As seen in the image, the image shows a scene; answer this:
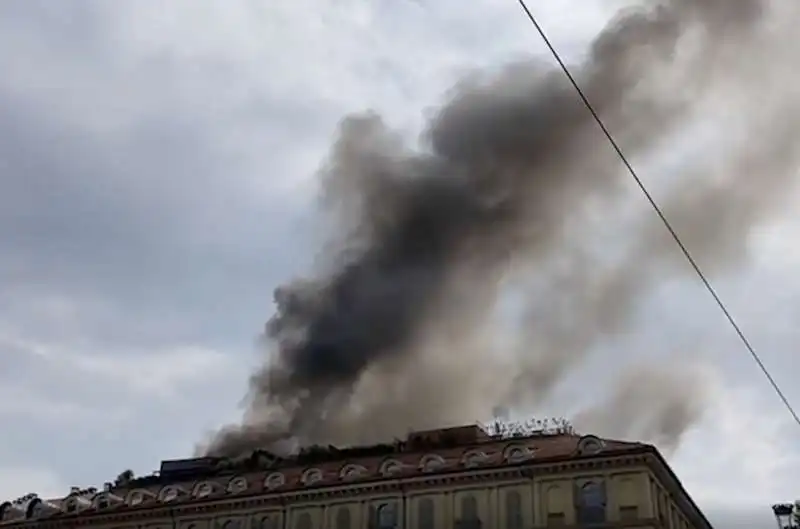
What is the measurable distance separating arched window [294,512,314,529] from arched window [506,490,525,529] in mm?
9904

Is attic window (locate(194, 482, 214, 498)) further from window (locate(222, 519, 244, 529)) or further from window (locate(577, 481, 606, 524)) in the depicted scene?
window (locate(577, 481, 606, 524))

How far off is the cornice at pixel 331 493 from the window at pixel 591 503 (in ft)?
2.36

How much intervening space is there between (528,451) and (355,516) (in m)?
8.87

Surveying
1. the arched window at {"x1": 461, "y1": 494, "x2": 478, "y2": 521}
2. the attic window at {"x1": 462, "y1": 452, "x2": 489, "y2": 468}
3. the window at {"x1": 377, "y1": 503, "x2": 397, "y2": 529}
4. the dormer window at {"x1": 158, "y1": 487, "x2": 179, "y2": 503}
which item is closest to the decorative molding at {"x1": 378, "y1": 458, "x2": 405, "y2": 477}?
the window at {"x1": 377, "y1": 503, "x2": 397, "y2": 529}

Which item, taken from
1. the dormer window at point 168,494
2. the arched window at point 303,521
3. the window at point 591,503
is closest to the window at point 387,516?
the arched window at point 303,521

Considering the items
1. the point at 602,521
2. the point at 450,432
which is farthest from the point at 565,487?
the point at 450,432

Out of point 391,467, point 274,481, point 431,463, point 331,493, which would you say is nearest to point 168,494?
point 274,481

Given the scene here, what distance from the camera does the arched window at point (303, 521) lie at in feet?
162

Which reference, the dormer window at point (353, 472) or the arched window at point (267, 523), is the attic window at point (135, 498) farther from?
the dormer window at point (353, 472)

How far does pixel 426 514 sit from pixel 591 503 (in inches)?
307

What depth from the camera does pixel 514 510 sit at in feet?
150

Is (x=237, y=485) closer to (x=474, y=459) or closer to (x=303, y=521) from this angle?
(x=303, y=521)

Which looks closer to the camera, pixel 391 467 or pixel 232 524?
pixel 391 467

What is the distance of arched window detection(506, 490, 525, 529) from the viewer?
4534 centimetres
